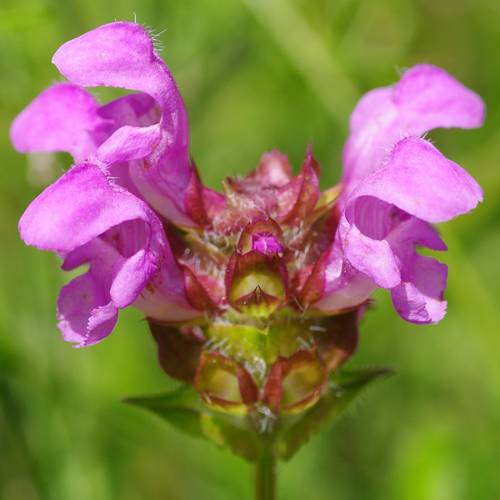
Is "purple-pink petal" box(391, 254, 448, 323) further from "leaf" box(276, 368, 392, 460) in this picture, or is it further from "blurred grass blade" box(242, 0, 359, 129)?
"blurred grass blade" box(242, 0, 359, 129)

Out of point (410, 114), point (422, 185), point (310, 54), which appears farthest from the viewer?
point (310, 54)

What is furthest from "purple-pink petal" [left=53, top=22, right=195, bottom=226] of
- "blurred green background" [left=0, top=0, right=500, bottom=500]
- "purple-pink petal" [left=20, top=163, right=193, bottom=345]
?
"blurred green background" [left=0, top=0, right=500, bottom=500]

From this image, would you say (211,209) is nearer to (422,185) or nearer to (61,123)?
(61,123)

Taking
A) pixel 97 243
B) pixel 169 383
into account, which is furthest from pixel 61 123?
pixel 169 383

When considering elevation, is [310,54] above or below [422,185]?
below

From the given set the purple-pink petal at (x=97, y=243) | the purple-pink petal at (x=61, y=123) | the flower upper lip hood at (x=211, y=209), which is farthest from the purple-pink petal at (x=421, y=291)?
the purple-pink petal at (x=61, y=123)

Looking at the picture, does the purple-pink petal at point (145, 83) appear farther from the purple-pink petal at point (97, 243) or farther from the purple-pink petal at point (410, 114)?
the purple-pink petal at point (410, 114)

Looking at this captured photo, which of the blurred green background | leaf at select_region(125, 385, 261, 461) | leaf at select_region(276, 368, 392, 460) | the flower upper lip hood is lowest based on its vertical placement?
the blurred green background

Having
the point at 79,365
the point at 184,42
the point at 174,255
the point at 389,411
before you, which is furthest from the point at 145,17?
the point at 389,411
